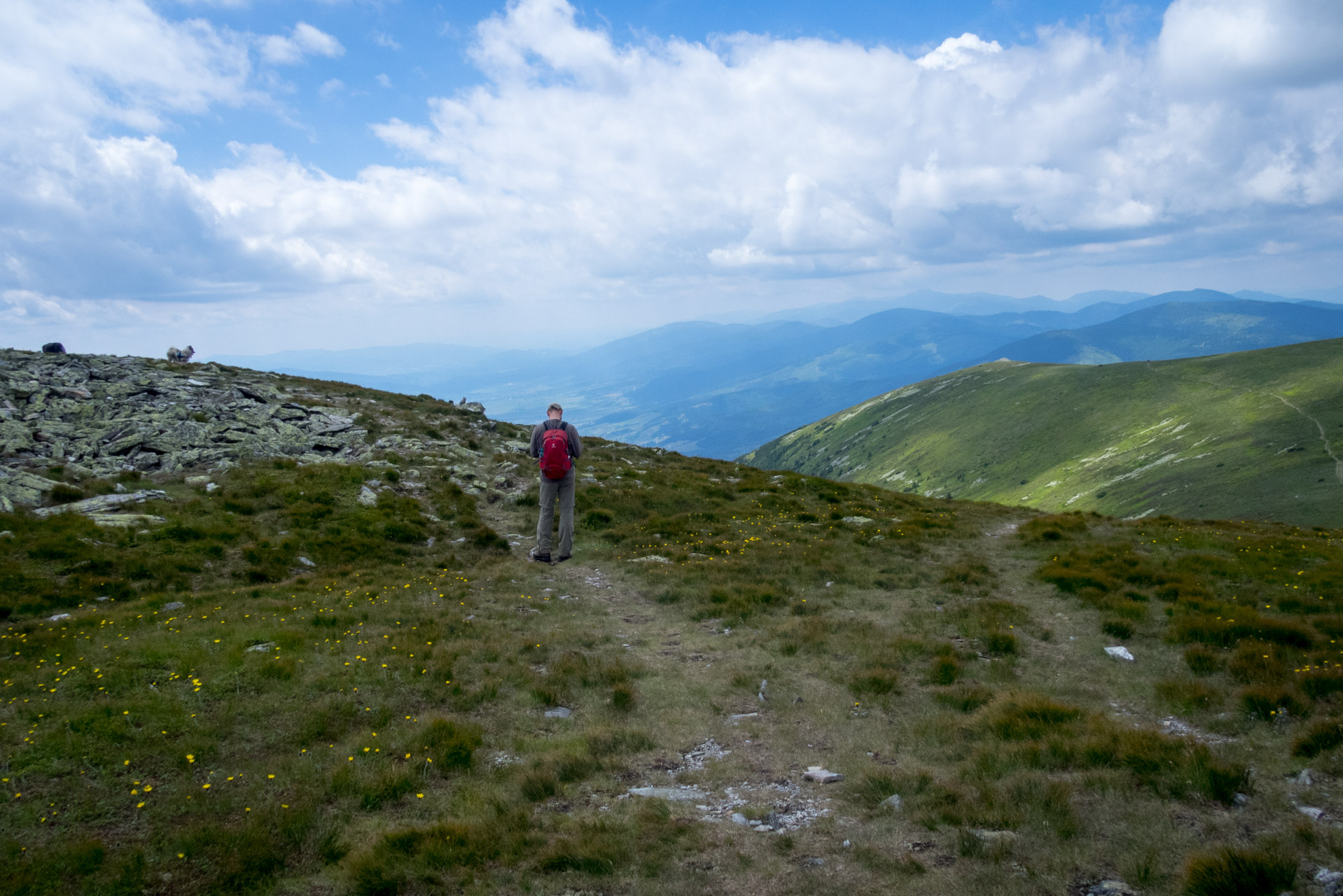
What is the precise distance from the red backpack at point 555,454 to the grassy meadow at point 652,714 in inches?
128

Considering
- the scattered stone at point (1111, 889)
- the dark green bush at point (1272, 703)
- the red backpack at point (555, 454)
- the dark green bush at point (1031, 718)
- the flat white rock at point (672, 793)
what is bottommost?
the flat white rock at point (672, 793)

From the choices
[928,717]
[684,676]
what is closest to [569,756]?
[684,676]

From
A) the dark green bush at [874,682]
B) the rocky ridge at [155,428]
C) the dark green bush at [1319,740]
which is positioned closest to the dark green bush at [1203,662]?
the dark green bush at [1319,740]

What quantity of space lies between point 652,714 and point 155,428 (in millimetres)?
27707

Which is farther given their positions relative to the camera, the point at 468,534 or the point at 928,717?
the point at 468,534

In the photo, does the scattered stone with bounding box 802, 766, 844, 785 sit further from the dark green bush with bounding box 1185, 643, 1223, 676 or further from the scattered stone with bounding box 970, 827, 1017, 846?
the dark green bush with bounding box 1185, 643, 1223, 676

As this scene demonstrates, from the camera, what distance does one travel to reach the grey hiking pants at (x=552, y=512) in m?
20.3

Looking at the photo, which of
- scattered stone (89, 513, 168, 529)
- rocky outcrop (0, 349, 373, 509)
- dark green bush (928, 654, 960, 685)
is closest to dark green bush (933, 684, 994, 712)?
dark green bush (928, 654, 960, 685)

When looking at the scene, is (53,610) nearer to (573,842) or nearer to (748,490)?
(573,842)

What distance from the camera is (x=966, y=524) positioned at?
2647 centimetres

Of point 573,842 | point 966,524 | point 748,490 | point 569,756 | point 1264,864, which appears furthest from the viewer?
point 748,490

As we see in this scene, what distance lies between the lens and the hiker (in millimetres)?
19522

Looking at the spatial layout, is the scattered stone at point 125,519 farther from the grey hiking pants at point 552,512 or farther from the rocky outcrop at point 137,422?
the grey hiking pants at point 552,512

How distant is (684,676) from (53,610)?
47.7 ft
